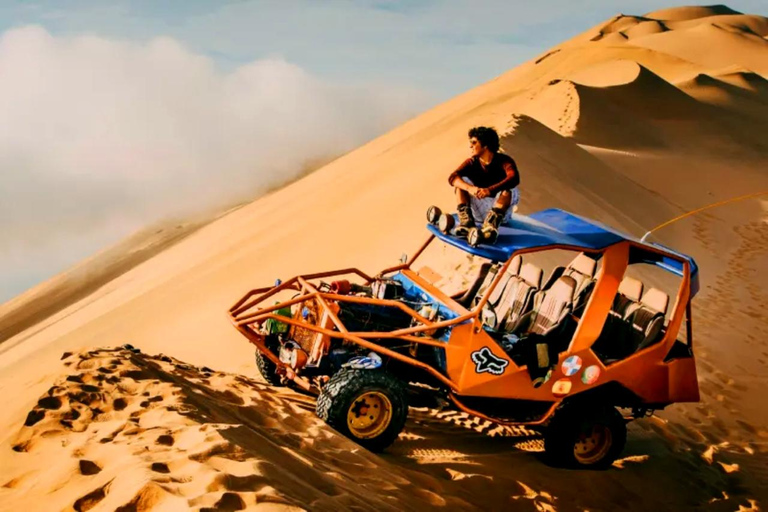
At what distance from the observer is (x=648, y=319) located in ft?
23.7

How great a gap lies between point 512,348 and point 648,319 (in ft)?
4.90

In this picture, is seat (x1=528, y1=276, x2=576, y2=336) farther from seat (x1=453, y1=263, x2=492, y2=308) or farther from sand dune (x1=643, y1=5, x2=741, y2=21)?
sand dune (x1=643, y1=5, x2=741, y2=21)

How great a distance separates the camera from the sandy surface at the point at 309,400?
14.8ft

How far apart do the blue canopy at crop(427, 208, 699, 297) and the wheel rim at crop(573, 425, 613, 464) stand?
4.92 ft

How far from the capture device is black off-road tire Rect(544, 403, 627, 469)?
259 inches

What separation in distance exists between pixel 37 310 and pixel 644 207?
2111cm

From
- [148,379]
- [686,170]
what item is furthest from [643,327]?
[686,170]

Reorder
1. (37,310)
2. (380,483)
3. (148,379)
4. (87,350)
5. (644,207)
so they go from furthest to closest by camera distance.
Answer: (37,310)
(644,207)
(87,350)
(148,379)
(380,483)

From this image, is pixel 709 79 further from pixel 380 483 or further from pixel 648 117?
Result: pixel 380 483

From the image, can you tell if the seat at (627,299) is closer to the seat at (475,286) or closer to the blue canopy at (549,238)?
the blue canopy at (549,238)

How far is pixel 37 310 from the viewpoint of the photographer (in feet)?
92.8

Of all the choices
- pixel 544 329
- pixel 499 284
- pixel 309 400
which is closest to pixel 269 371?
pixel 309 400

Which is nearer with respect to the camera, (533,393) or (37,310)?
(533,393)

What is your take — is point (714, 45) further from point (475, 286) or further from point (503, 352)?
point (503, 352)
